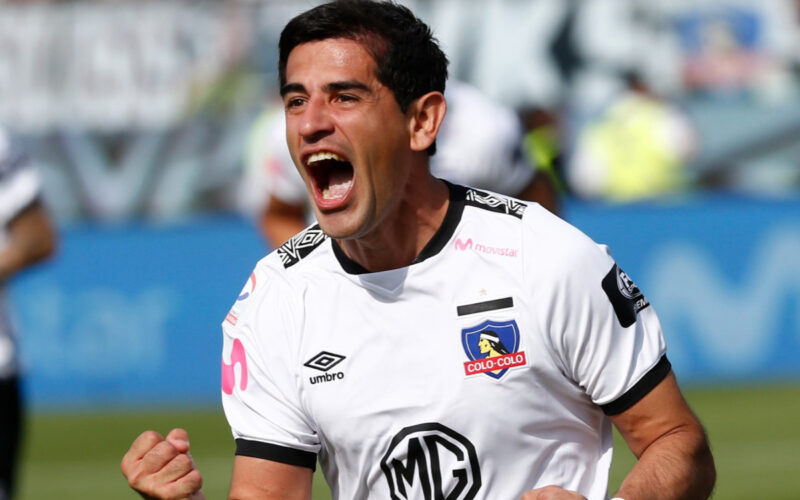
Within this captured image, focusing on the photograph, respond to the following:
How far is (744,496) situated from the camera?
934cm

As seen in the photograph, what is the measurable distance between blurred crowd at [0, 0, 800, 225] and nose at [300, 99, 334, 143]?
39.7 feet

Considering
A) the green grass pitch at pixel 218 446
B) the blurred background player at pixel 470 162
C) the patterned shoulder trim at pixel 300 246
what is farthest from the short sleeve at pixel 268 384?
the green grass pitch at pixel 218 446

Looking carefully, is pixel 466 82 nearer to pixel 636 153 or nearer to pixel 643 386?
pixel 636 153

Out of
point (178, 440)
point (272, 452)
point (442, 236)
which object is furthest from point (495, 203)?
point (178, 440)

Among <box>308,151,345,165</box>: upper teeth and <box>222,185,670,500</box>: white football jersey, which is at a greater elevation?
<box>308,151,345,165</box>: upper teeth

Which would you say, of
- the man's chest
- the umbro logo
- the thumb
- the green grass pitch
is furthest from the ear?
the green grass pitch

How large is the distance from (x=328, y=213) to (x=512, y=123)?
313 cm

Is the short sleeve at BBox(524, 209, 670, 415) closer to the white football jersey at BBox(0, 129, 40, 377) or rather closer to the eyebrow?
the eyebrow

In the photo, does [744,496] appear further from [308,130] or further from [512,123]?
[308,130]

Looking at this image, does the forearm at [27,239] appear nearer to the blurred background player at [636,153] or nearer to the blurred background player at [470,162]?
the blurred background player at [470,162]

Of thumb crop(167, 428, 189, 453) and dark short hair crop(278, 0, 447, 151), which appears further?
dark short hair crop(278, 0, 447, 151)

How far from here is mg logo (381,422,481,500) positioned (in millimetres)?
4219

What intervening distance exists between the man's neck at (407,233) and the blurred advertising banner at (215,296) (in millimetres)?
8690

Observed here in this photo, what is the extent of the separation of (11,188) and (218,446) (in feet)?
16.6
